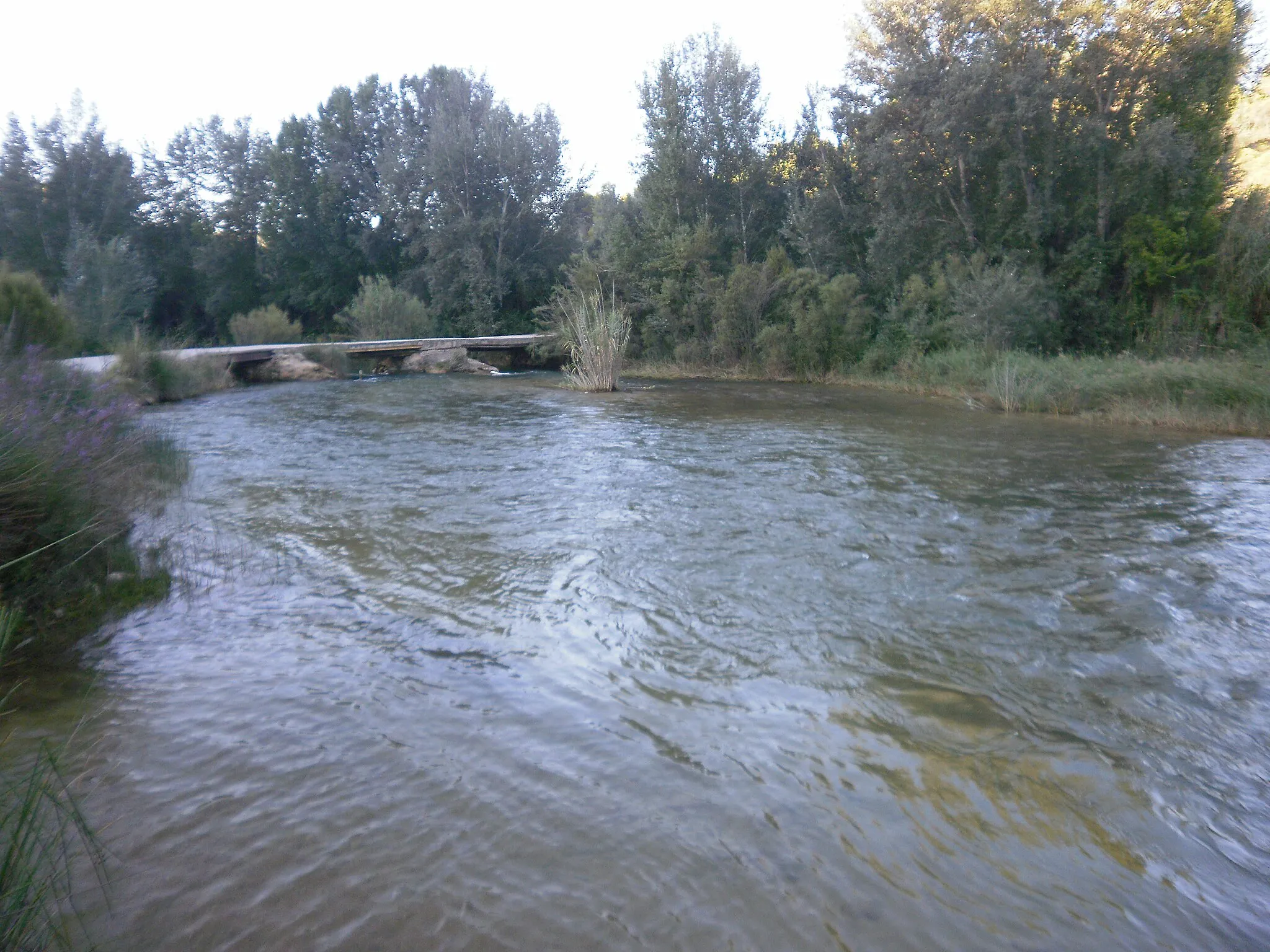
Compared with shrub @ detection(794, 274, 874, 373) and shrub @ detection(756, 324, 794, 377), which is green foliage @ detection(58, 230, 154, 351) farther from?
shrub @ detection(794, 274, 874, 373)

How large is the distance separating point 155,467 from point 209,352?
14612 mm

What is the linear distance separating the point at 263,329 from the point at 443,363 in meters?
7.62

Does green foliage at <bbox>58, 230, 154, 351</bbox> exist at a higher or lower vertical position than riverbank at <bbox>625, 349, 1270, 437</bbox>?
higher

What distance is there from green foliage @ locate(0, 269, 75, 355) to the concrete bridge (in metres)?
4.11

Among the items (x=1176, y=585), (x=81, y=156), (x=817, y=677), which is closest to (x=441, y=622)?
(x=817, y=677)

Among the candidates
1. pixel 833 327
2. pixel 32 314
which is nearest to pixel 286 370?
pixel 32 314

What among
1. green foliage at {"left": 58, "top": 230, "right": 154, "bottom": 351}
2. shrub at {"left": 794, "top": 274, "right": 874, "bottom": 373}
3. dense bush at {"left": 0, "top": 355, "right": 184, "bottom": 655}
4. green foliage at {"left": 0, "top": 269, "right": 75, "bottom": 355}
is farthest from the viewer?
green foliage at {"left": 58, "top": 230, "right": 154, "bottom": 351}

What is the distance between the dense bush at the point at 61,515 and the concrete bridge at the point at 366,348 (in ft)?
39.7

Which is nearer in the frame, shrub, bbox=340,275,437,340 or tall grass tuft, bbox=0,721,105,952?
tall grass tuft, bbox=0,721,105,952

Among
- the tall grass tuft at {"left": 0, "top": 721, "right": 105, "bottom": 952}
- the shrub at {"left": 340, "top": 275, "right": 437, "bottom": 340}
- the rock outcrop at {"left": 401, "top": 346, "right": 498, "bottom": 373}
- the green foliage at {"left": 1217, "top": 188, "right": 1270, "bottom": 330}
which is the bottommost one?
the rock outcrop at {"left": 401, "top": 346, "right": 498, "bottom": 373}

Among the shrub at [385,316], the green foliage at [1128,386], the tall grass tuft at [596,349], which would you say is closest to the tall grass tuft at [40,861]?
the green foliage at [1128,386]

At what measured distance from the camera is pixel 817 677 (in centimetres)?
436

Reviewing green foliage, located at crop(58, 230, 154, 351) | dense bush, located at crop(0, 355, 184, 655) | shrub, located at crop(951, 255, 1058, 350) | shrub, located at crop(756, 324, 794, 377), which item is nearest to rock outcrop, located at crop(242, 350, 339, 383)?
green foliage, located at crop(58, 230, 154, 351)

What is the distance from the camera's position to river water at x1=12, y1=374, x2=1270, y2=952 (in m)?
2.69
